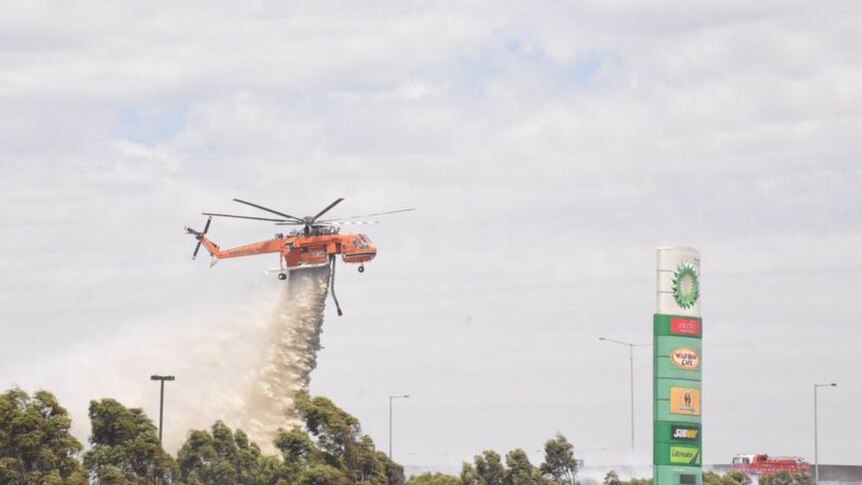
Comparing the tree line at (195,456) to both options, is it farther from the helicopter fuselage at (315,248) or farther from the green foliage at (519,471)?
the helicopter fuselage at (315,248)

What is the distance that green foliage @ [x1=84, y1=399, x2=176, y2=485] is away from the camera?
99188 mm

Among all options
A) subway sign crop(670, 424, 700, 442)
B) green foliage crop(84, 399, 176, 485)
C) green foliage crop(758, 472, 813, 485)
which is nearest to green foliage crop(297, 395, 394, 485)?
green foliage crop(84, 399, 176, 485)

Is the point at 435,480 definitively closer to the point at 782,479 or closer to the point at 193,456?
the point at 193,456

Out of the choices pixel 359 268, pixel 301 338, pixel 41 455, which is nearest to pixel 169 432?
pixel 301 338

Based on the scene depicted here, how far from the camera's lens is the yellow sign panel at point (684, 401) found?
340 feet

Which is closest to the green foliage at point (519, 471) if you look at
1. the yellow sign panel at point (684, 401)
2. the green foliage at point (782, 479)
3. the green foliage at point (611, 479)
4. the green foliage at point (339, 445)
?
the green foliage at point (611, 479)

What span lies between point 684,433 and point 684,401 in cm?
170

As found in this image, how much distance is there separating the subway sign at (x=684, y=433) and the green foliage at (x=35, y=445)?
1228 inches

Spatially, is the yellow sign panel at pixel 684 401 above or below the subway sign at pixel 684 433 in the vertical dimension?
above

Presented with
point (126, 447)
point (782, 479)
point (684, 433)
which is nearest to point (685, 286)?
point (684, 433)

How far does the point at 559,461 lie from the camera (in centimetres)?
13788

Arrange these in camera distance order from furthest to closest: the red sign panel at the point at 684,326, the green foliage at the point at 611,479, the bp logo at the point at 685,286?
the green foliage at the point at 611,479, the bp logo at the point at 685,286, the red sign panel at the point at 684,326

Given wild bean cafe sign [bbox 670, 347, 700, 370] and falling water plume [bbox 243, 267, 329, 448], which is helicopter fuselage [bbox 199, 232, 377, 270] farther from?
wild bean cafe sign [bbox 670, 347, 700, 370]

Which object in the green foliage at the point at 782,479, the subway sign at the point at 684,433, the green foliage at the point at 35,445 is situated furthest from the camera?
the green foliage at the point at 782,479
